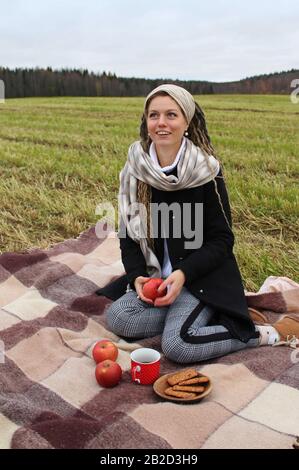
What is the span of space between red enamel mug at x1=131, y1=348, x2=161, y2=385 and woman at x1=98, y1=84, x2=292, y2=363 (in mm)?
206

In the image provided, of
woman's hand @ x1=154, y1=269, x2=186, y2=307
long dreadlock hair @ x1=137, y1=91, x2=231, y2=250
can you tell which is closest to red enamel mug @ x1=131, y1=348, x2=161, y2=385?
woman's hand @ x1=154, y1=269, x2=186, y2=307

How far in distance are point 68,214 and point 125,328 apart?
2.57 metres

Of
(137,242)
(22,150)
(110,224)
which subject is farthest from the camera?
(22,150)

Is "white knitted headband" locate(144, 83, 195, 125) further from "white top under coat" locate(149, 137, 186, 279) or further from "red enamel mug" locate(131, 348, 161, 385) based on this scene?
"red enamel mug" locate(131, 348, 161, 385)

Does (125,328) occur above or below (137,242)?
below

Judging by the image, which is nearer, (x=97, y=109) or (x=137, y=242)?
(x=137, y=242)

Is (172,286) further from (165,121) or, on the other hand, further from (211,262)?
(165,121)

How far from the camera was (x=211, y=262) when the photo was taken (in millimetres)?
3365

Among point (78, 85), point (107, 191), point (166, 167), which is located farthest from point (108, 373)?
point (78, 85)

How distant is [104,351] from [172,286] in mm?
548

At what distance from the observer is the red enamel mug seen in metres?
2.91

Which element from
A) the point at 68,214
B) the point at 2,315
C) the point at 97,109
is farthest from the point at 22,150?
the point at 97,109

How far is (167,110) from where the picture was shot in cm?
332
